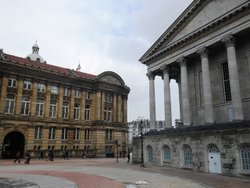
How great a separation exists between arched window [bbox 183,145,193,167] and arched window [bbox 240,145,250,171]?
5672 millimetres

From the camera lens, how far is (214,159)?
2088 centimetres

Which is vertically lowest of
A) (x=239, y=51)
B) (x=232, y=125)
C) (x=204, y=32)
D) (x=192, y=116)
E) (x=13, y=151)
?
(x=13, y=151)

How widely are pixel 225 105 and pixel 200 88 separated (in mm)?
4329

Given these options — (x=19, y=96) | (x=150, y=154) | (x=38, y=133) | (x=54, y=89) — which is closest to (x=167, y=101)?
(x=150, y=154)

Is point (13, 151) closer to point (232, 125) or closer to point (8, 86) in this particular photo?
point (8, 86)

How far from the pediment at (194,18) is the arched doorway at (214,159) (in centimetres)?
1313

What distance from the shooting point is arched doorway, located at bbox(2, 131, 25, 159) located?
1606 inches

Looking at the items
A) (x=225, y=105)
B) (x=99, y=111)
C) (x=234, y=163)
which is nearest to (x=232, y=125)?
(x=234, y=163)

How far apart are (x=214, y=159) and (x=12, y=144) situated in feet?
120

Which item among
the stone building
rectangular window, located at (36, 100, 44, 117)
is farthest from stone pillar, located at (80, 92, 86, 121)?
the stone building

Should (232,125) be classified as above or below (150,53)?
below

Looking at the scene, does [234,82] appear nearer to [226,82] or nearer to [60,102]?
[226,82]

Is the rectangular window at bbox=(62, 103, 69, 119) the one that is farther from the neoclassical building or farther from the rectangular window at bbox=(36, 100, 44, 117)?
the rectangular window at bbox=(36, 100, 44, 117)

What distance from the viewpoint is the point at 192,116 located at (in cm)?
3025
